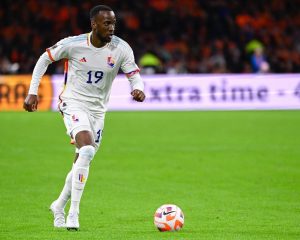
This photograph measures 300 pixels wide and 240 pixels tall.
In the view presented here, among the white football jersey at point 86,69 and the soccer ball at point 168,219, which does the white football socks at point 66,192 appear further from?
the soccer ball at point 168,219

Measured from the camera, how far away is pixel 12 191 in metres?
11.4

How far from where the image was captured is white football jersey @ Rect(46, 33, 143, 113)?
8719 mm

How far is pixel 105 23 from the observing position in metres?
8.51

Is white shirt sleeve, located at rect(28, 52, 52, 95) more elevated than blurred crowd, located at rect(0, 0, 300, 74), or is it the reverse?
blurred crowd, located at rect(0, 0, 300, 74)

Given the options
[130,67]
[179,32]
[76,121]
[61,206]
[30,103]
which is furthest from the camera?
[179,32]

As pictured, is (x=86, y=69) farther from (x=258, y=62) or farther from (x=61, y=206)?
(x=258, y=62)

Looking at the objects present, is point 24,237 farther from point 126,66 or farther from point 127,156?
point 127,156

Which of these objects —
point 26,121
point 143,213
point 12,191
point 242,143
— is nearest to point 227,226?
point 143,213

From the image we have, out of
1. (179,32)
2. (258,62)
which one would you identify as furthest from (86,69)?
(179,32)

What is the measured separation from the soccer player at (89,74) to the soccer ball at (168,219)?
0.96m

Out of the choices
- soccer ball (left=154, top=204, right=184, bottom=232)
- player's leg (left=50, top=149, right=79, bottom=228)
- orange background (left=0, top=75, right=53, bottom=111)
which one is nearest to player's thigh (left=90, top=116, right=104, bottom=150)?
player's leg (left=50, top=149, right=79, bottom=228)

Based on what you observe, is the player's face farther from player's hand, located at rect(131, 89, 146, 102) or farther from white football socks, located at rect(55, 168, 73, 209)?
white football socks, located at rect(55, 168, 73, 209)

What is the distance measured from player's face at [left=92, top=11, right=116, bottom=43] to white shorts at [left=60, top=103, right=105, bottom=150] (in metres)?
0.79

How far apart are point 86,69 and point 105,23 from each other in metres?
0.55
